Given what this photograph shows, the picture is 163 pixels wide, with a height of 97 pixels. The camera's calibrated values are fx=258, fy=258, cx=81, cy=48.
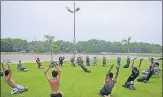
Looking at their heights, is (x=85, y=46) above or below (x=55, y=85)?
above

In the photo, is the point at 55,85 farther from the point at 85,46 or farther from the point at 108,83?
the point at 85,46

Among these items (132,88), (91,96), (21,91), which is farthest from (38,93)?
(132,88)

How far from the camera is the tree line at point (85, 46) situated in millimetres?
108512

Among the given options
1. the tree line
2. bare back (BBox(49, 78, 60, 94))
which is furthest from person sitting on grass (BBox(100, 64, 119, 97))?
the tree line

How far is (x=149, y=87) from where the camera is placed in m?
18.2

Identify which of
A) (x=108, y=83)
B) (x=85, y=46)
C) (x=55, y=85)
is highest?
(x=85, y=46)

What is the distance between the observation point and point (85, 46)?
130 m

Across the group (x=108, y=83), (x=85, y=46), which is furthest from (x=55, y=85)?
(x=85, y=46)

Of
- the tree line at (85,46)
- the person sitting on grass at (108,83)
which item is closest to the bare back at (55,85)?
the person sitting on grass at (108,83)

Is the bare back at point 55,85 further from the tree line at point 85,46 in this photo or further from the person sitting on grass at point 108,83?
the tree line at point 85,46

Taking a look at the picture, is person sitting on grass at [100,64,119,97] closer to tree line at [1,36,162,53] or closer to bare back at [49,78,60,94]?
bare back at [49,78,60,94]

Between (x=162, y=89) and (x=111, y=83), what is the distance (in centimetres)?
581

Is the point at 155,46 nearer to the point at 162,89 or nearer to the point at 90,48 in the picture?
the point at 90,48

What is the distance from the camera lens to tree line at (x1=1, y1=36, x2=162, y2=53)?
356 feet
